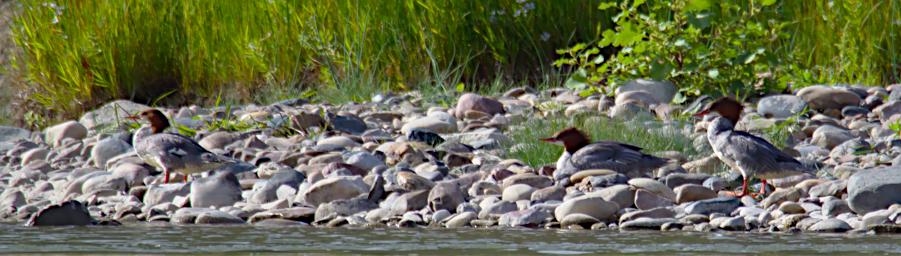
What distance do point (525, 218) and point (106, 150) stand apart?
10.0 feet

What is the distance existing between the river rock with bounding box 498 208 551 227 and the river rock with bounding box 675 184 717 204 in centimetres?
60

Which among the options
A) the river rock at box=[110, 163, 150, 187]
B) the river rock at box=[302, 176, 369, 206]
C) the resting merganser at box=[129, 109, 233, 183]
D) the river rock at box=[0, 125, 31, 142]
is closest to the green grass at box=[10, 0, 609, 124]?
the river rock at box=[0, 125, 31, 142]

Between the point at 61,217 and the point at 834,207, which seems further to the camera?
the point at 61,217

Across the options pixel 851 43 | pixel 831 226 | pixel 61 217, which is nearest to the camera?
pixel 831 226

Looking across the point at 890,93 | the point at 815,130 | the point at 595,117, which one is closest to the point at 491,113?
the point at 595,117

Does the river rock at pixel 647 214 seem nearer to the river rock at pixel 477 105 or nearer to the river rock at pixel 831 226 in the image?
the river rock at pixel 831 226

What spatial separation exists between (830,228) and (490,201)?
1339 mm

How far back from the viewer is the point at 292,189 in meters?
5.20

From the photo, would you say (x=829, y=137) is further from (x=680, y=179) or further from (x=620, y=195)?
(x=620, y=195)

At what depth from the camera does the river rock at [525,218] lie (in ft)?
14.5

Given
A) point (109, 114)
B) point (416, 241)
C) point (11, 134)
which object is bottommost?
point (416, 241)

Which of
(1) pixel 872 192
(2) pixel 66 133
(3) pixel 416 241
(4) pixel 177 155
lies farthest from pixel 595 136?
(2) pixel 66 133

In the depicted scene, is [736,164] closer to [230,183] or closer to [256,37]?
[230,183]

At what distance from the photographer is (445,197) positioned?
473 centimetres
